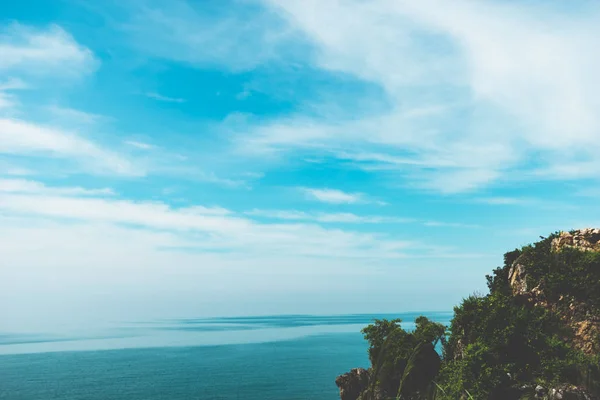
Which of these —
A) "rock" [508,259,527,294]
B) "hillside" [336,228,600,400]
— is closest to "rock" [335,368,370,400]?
"hillside" [336,228,600,400]

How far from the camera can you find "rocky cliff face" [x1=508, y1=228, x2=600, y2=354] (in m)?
32.0

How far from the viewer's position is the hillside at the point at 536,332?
97.9 feet

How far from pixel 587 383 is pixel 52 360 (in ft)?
579

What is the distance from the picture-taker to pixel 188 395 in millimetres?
91312

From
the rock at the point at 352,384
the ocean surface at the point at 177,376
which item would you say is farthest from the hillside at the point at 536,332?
the ocean surface at the point at 177,376

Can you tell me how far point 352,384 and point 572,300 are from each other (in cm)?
3095

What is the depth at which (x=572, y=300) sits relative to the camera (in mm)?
34250

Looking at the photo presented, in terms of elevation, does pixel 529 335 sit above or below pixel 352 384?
above

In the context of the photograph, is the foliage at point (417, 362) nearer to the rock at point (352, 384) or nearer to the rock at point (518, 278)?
the rock at point (352, 384)

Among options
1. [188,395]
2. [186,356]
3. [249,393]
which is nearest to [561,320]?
[249,393]

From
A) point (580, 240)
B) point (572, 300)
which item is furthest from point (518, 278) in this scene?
point (580, 240)

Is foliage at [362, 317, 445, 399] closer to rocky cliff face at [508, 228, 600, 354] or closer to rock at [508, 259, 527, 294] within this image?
rock at [508, 259, 527, 294]

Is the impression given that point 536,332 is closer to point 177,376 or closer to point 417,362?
point 417,362

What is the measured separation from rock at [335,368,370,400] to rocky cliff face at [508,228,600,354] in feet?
85.1
